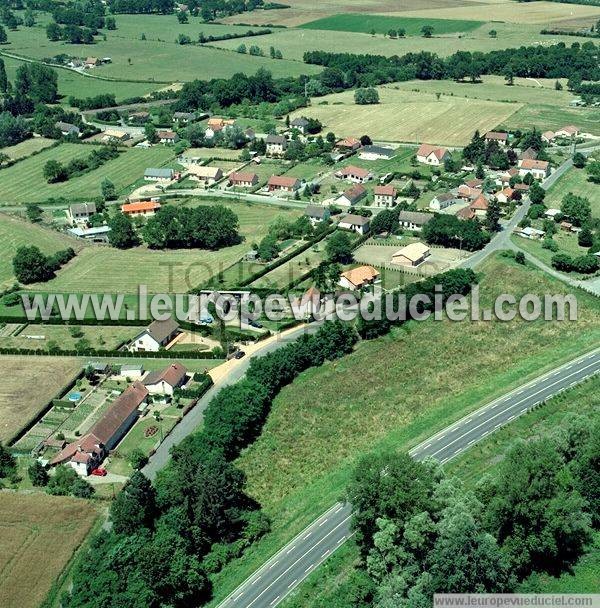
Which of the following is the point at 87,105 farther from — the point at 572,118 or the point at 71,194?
the point at 572,118

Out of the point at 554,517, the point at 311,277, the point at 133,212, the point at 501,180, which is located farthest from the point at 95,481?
the point at 501,180

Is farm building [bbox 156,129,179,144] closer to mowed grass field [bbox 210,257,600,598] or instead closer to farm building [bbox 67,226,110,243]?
farm building [bbox 67,226,110,243]

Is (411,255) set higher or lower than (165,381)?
higher

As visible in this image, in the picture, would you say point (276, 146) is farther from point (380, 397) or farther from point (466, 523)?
point (466, 523)

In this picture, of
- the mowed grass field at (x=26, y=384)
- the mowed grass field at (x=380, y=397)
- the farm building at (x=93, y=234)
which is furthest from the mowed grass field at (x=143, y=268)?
the mowed grass field at (x=380, y=397)

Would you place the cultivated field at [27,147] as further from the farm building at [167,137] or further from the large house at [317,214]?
the large house at [317,214]

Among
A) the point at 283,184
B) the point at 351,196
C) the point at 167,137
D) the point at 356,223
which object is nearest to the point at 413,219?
the point at 356,223
